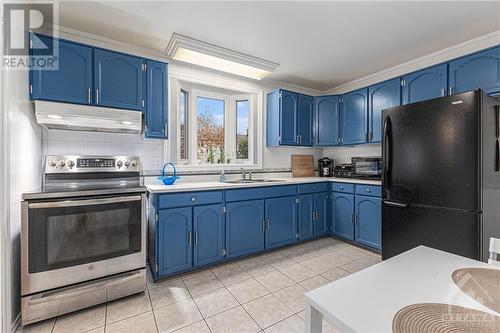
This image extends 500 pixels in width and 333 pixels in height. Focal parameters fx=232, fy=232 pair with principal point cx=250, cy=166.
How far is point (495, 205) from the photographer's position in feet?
6.28

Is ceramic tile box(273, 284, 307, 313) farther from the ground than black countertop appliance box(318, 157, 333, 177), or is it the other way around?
black countertop appliance box(318, 157, 333, 177)

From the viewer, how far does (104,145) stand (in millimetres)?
2311

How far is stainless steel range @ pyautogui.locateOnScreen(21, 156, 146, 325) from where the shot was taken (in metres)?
1.58

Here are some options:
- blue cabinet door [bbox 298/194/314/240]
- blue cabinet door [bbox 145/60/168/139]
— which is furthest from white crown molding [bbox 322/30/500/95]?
blue cabinet door [bbox 145/60/168/139]

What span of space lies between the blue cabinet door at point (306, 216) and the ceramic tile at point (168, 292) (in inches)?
64.2

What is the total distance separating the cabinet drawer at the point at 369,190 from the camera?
2.74m

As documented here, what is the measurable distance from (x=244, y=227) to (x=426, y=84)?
2.55 m

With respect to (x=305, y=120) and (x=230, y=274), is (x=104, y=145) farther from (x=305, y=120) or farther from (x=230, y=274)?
(x=305, y=120)

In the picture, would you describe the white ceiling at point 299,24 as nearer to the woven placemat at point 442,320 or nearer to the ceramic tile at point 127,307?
the woven placemat at point 442,320

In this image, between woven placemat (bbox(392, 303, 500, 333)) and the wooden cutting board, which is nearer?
woven placemat (bbox(392, 303, 500, 333))

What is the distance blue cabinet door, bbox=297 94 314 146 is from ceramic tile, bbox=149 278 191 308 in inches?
97.0

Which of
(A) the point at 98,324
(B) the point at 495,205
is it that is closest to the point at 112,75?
(A) the point at 98,324

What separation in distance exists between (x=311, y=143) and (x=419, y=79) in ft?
5.05

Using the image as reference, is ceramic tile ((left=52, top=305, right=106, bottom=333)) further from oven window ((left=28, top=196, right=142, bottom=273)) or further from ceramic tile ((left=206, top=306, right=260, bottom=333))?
ceramic tile ((left=206, top=306, right=260, bottom=333))
